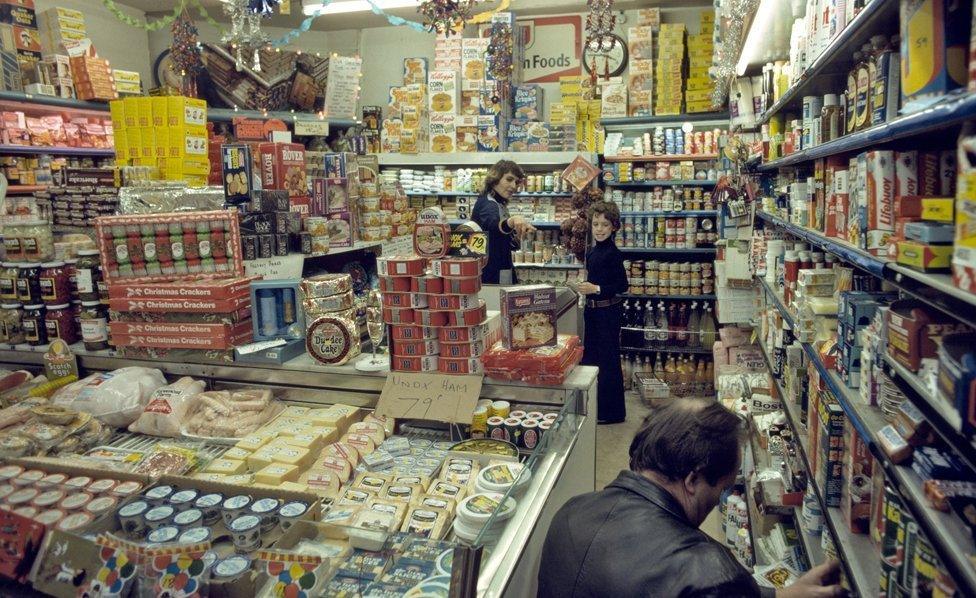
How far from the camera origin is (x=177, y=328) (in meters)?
3.12

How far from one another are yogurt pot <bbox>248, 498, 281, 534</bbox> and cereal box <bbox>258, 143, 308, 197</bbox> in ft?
6.54

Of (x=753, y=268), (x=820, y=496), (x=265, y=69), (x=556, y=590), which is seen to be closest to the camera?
(x=556, y=590)

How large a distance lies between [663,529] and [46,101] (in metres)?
7.59

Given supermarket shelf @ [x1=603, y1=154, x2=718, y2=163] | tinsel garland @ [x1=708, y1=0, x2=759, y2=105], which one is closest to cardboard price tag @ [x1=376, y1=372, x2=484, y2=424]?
tinsel garland @ [x1=708, y1=0, x2=759, y2=105]

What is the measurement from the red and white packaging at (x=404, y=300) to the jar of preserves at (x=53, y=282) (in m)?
1.71

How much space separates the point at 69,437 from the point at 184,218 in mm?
1067

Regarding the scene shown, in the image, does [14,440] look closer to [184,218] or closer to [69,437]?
[69,437]

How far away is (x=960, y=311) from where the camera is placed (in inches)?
52.4

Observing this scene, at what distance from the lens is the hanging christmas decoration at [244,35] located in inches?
205

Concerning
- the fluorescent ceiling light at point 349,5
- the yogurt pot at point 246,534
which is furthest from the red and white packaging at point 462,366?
the fluorescent ceiling light at point 349,5

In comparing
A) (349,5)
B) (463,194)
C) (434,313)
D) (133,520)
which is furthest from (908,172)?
(349,5)

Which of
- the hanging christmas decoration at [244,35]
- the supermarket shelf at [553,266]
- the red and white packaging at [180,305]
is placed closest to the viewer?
the red and white packaging at [180,305]

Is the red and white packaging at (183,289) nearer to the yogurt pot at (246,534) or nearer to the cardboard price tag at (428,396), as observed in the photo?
the cardboard price tag at (428,396)

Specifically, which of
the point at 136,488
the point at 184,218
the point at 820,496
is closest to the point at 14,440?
the point at 136,488
